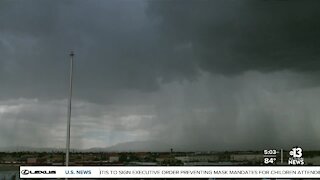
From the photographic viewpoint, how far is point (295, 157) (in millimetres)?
4930

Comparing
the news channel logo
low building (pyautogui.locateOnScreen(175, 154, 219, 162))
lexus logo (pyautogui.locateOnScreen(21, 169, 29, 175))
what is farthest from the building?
lexus logo (pyautogui.locateOnScreen(21, 169, 29, 175))

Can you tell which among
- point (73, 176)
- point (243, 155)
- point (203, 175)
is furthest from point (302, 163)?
point (73, 176)

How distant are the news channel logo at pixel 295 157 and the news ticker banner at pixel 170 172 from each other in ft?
0.15

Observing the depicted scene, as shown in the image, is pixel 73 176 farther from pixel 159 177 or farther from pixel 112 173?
pixel 159 177

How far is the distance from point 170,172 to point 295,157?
113 centimetres

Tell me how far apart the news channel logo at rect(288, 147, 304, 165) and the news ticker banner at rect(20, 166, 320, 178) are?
0.05 m

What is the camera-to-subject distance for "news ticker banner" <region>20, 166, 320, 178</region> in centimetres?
489

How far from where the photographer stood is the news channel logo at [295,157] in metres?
4.89

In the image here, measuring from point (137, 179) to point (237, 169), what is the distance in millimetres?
905

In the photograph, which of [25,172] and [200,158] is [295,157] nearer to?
[200,158]

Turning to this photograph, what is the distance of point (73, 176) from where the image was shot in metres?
5.01

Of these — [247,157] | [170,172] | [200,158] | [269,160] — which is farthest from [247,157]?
[170,172]

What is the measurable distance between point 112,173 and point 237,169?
114 centimetres

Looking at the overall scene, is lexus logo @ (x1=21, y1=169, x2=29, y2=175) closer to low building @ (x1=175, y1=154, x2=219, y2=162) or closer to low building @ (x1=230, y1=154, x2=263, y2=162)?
low building @ (x1=175, y1=154, x2=219, y2=162)
